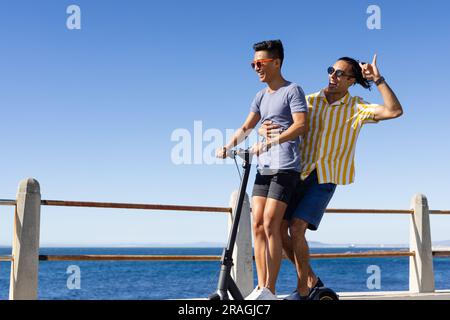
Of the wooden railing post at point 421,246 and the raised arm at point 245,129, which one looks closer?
the raised arm at point 245,129

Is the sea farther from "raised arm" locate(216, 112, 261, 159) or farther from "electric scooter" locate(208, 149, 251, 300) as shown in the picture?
"electric scooter" locate(208, 149, 251, 300)

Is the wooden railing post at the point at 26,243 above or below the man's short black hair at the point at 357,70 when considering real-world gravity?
below

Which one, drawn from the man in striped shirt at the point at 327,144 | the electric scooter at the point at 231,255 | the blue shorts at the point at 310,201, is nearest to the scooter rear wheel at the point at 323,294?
the man in striped shirt at the point at 327,144

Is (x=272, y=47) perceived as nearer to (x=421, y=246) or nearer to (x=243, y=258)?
(x=243, y=258)

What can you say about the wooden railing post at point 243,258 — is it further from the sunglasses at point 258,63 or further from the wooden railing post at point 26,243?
the sunglasses at point 258,63

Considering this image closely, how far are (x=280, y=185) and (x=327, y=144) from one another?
605 millimetres

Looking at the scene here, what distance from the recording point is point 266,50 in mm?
4039

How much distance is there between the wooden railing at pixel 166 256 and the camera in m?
5.82

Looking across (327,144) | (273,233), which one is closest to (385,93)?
(327,144)

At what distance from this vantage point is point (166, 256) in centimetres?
611

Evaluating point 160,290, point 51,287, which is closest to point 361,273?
point 160,290
